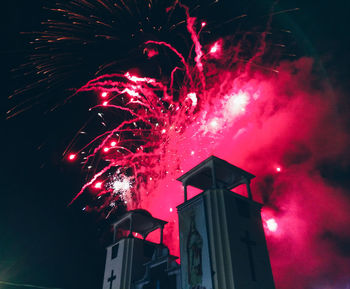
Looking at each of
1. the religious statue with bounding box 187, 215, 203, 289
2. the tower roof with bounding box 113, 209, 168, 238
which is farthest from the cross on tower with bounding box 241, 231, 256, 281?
the tower roof with bounding box 113, 209, 168, 238

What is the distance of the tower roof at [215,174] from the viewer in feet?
45.5

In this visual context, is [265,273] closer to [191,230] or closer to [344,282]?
[191,230]

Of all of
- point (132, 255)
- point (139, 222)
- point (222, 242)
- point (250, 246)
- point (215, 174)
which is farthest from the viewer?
point (139, 222)

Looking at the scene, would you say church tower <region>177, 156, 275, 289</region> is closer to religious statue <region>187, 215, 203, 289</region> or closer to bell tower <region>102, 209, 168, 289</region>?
religious statue <region>187, 215, 203, 289</region>

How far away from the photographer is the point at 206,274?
11.4 meters

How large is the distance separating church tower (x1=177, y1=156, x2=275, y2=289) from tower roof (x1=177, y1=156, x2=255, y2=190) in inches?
2.2

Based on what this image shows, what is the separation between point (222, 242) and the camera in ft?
38.3

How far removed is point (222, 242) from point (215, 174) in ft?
11.7

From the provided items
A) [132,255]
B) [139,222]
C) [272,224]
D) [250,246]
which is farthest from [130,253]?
[272,224]

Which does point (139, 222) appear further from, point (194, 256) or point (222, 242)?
point (222, 242)

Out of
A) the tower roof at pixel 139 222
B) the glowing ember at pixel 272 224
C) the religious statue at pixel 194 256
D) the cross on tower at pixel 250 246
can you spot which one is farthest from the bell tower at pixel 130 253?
the glowing ember at pixel 272 224

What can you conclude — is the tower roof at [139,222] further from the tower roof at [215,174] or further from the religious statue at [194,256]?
the religious statue at [194,256]

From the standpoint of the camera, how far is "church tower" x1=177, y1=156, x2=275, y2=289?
11.2 metres

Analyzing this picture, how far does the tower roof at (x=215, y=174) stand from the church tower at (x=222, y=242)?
0.18 ft
